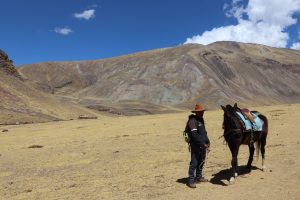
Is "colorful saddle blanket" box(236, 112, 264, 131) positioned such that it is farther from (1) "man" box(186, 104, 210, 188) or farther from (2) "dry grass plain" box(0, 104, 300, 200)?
(1) "man" box(186, 104, 210, 188)

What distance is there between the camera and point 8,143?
2709cm

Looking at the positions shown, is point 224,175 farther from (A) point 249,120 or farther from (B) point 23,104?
(B) point 23,104

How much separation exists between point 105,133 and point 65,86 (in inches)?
5251

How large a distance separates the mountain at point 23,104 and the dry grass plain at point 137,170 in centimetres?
3383

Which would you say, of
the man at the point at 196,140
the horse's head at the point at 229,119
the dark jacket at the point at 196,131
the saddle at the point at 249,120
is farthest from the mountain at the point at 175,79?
the dark jacket at the point at 196,131

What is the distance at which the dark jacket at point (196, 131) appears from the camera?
11.7 meters

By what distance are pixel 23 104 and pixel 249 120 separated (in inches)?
2257

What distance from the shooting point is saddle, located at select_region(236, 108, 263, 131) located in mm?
12835

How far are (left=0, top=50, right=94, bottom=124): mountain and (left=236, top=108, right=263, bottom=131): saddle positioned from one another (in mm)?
43710

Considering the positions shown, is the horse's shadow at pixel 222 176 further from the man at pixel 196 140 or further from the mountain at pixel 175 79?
the mountain at pixel 175 79

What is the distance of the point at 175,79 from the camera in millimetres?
134625

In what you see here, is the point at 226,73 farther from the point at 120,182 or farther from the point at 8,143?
the point at 120,182

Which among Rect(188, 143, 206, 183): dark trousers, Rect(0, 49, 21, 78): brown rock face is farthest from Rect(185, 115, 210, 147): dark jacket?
Rect(0, 49, 21, 78): brown rock face

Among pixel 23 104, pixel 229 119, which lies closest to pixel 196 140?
pixel 229 119
